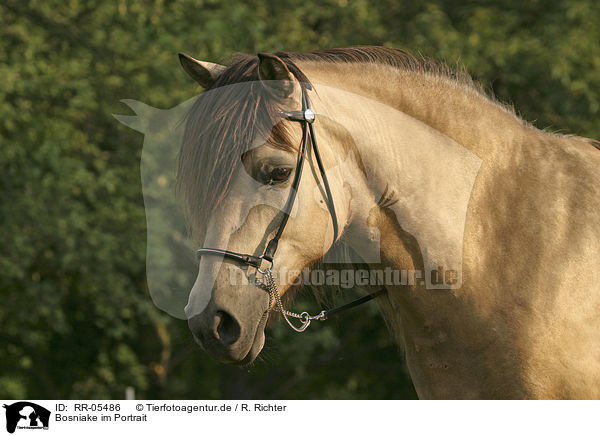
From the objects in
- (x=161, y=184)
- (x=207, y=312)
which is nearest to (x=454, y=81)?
(x=207, y=312)

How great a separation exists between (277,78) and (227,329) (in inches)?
38.8

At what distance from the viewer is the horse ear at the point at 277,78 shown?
2715 millimetres

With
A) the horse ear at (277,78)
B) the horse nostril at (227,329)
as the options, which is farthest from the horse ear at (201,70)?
the horse nostril at (227,329)

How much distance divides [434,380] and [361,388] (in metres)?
9.55

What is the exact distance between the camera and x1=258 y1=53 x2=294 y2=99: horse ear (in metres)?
2.71

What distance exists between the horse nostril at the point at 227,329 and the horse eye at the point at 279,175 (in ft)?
1.75

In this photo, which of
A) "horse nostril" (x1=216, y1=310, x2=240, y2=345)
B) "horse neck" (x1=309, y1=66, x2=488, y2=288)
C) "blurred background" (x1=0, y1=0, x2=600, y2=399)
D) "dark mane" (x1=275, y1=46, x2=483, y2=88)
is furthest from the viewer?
"blurred background" (x1=0, y1=0, x2=600, y2=399)

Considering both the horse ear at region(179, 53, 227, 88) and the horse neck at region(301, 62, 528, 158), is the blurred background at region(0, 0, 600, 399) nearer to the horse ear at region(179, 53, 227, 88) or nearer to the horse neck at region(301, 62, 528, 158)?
the horse neck at region(301, 62, 528, 158)

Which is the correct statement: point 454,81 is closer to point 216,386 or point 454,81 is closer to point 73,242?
point 73,242

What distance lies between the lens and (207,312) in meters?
2.62

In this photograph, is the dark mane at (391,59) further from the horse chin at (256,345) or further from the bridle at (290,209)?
the horse chin at (256,345)

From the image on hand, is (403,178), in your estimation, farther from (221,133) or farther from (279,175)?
(221,133)
